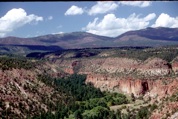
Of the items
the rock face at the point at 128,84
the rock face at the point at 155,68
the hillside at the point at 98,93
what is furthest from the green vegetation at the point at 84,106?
the rock face at the point at 155,68

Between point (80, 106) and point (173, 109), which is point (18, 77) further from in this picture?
point (173, 109)

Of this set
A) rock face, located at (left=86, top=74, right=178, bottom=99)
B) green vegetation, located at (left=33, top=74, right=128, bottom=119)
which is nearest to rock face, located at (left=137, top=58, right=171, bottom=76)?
rock face, located at (left=86, top=74, right=178, bottom=99)

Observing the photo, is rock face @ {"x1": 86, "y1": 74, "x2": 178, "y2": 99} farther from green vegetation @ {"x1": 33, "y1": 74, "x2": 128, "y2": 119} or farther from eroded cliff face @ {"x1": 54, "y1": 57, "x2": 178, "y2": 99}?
green vegetation @ {"x1": 33, "y1": 74, "x2": 128, "y2": 119}

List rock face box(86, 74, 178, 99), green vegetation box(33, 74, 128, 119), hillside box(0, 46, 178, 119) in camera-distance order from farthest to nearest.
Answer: rock face box(86, 74, 178, 99)
green vegetation box(33, 74, 128, 119)
hillside box(0, 46, 178, 119)

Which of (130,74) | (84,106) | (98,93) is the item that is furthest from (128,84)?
(84,106)

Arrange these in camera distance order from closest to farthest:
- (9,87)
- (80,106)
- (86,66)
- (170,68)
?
(9,87) → (80,106) → (170,68) → (86,66)

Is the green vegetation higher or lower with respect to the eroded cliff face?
lower

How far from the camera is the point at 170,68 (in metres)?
112

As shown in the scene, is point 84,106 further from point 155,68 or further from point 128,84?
point 155,68

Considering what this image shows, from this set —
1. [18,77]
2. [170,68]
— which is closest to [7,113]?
[18,77]

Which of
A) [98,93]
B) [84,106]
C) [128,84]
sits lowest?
[98,93]

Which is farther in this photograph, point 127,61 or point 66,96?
point 127,61

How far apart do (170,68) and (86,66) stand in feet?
164

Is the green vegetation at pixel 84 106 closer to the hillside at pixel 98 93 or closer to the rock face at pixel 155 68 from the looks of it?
the hillside at pixel 98 93
